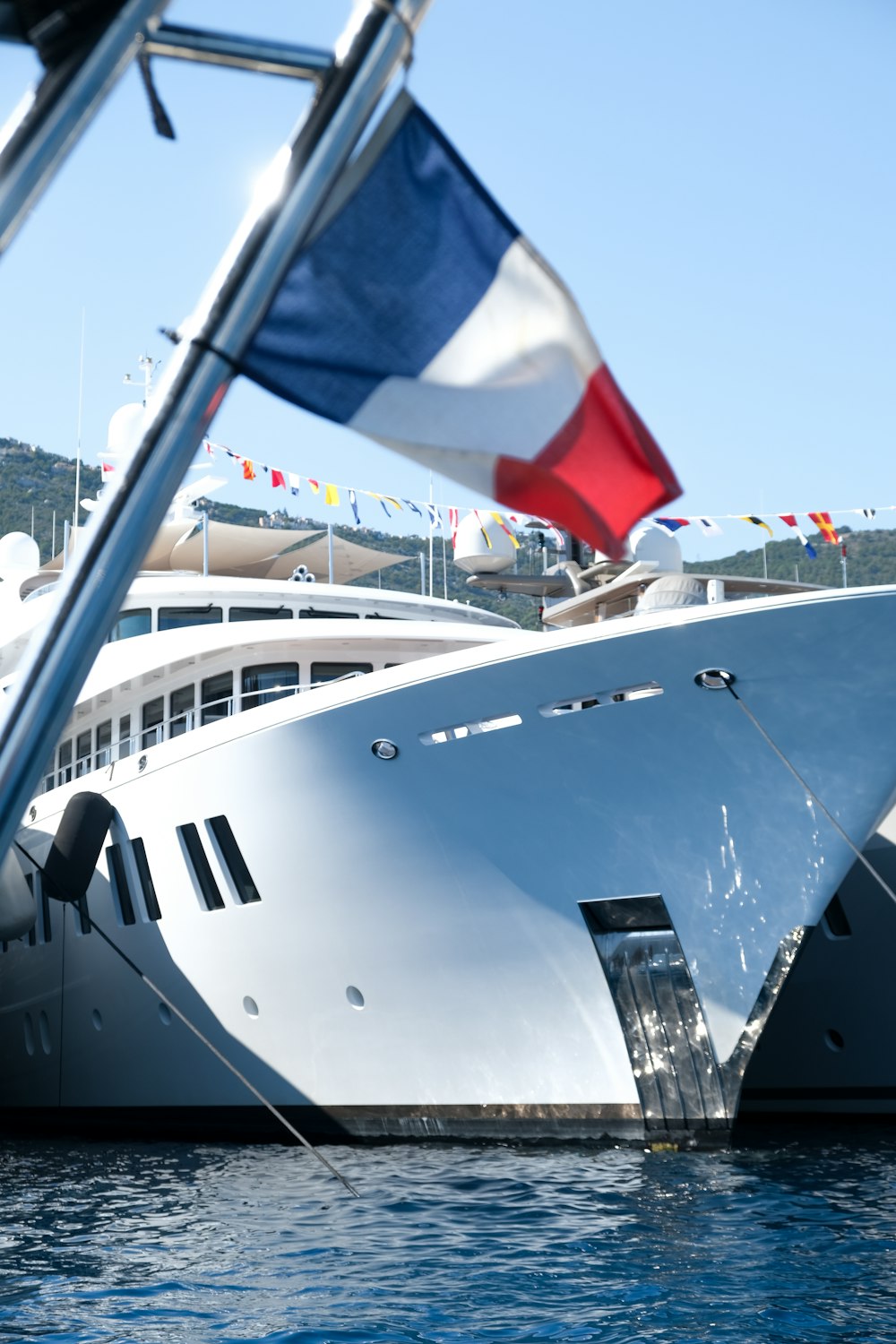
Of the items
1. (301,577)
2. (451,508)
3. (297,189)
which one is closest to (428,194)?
(297,189)

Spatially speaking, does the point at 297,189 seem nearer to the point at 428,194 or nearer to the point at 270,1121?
the point at 428,194

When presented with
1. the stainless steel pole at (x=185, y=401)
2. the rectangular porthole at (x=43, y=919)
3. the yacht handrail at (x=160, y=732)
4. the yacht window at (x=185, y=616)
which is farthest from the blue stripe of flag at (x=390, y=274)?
the yacht window at (x=185, y=616)

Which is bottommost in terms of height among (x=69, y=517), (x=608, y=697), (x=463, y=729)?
(x=463, y=729)

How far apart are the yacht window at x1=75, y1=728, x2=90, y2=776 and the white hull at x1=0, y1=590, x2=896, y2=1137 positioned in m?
4.60

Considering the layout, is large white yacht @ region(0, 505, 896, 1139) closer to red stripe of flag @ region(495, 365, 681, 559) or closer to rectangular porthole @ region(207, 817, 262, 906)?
rectangular porthole @ region(207, 817, 262, 906)

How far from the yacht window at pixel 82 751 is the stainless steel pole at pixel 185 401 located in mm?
14480

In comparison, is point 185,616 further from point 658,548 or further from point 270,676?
point 658,548

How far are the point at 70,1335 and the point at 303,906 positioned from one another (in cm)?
484

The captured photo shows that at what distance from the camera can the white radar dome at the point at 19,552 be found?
78.7 ft

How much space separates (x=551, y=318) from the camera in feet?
10.5

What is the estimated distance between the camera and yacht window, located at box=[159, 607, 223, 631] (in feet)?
54.0

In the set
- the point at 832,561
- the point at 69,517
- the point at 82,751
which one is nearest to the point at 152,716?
the point at 82,751

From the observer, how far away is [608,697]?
10789mm

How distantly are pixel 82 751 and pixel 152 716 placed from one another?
208 centimetres
